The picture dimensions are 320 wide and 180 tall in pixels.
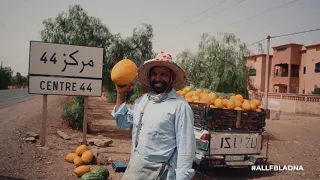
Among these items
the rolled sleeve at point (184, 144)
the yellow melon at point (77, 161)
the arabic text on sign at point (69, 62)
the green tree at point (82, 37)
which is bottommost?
the yellow melon at point (77, 161)

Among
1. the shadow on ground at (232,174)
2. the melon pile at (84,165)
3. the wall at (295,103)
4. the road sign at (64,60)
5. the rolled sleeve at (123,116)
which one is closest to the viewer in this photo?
the rolled sleeve at (123,116)

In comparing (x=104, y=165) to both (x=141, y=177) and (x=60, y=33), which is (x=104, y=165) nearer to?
(x=141, y=177)

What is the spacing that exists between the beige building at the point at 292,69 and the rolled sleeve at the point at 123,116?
33987 mm

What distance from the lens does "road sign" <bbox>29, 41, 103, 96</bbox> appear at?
714 cm

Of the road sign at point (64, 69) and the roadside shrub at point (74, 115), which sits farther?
the roadside shrub at point (74, 115)

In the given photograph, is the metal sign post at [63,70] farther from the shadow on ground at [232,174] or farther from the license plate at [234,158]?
the license plate at [234,158]

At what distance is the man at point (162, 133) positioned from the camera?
2348 mm

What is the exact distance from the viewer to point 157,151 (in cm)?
243

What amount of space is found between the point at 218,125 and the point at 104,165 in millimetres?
2808

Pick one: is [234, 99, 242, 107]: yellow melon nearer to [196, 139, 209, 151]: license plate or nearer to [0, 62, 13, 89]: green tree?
[196, 139, 209, 151]: license plate

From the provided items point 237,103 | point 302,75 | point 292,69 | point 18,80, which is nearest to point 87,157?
point 237,103

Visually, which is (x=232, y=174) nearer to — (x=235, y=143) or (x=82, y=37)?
(x=235, y=143)

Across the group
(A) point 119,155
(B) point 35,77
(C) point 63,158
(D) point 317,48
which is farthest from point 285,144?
(D) point 317,48

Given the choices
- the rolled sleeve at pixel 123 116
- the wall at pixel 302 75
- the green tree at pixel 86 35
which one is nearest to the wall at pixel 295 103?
the wall at pixel 302 75
